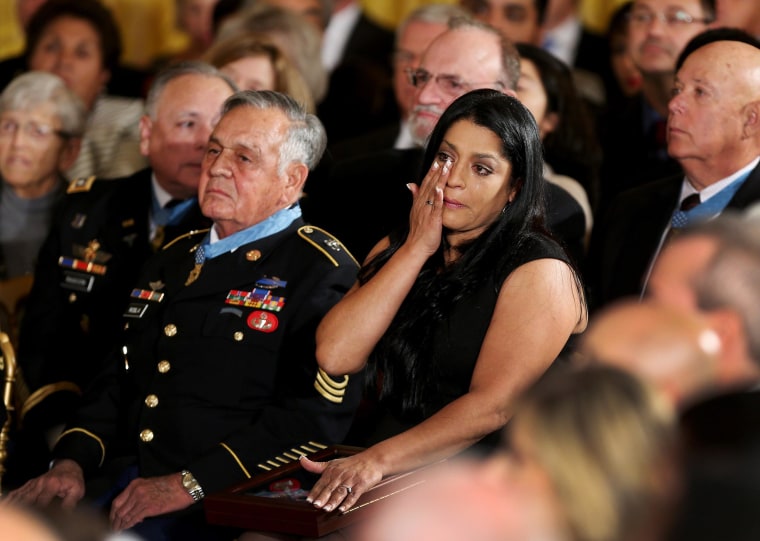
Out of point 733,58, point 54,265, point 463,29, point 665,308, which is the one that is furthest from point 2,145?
point 665,308

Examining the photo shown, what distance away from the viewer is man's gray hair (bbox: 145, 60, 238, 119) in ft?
12.4

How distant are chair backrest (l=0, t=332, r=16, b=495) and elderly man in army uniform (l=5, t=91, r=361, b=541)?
0.19 m

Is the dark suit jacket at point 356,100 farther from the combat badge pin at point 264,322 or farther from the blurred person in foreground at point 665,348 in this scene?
the blurred person in foreground at point 665,348

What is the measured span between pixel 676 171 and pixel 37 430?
84.0 inches

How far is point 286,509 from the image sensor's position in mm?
2303

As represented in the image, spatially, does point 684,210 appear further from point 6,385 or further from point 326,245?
point 6,385

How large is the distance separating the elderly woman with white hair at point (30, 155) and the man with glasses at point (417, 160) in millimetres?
1014

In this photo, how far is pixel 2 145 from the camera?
420cm

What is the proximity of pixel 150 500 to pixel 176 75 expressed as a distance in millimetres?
1514

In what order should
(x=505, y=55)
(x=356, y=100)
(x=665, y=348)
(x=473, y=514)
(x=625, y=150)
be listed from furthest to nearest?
1. (x=356, y=100)
2. (x=625, y=150)
3. (x=505, y=55)
4. (x=665, y=348)
5. (x=473, y=514)

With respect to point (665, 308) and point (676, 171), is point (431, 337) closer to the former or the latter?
point (665, 308)

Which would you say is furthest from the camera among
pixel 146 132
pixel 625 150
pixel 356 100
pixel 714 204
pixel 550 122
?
pixel 356 100

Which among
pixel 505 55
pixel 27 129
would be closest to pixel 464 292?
pixel 505 55

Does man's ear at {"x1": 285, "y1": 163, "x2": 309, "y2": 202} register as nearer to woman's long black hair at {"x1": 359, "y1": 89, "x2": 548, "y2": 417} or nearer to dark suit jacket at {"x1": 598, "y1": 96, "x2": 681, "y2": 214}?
woman's long black hair at {"x1": 359, "y1": 89, "x2": 548, "y2": 417}
